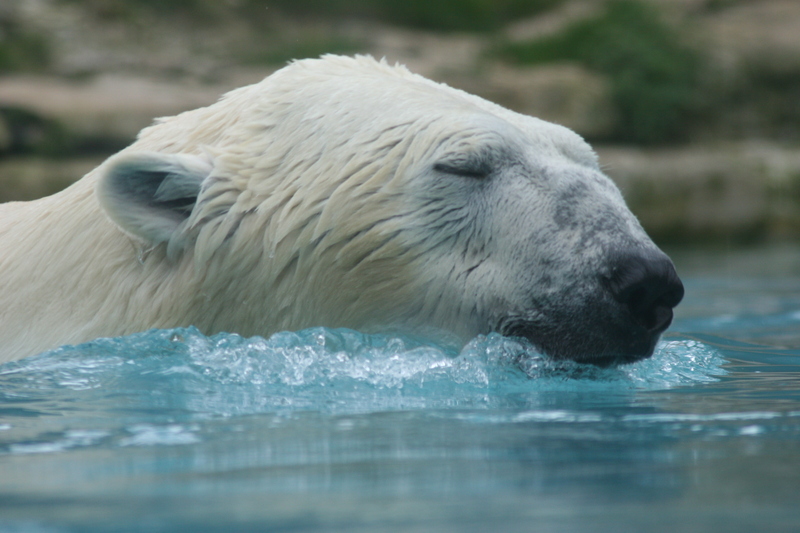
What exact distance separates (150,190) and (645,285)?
1.24 meters

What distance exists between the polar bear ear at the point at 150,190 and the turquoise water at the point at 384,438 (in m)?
0.28

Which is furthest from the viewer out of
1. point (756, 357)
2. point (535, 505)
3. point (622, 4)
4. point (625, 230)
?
point (622, 4)

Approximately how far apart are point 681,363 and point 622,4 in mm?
9714

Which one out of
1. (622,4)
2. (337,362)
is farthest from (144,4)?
(337,362)

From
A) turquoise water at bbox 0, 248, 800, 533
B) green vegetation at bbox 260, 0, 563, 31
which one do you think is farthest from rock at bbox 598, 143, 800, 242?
turquoise water at bbox 0, 248, 800, 533

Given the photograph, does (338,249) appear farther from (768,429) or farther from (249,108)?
(768,429)

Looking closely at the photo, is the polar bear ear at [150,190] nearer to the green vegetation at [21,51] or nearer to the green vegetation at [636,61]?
the green vegetation at [21,51]

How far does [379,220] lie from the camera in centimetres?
249

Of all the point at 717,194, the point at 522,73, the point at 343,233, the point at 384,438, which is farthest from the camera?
the point at 522,73

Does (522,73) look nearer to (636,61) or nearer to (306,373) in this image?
(636,61)

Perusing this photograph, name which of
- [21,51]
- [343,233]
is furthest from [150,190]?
[21,51]

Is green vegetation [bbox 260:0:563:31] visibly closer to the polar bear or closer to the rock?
the rock

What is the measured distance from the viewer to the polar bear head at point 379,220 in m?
2.36

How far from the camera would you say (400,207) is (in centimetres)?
250
